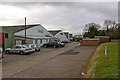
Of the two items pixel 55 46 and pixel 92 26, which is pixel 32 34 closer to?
pixel 55 46

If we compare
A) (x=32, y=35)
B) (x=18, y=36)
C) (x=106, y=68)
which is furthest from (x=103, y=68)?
(x=32, y=35)

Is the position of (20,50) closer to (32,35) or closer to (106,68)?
(106,68)

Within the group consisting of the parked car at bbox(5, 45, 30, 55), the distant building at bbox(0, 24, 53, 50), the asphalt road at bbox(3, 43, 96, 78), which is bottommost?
the asphalt road at bbox(3, 43, 96, 78)

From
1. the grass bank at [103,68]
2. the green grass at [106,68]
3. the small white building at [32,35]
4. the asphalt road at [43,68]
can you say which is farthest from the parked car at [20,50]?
the green grass at [106,68]

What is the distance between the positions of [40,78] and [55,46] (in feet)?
87.9

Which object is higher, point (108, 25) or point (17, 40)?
point (108, 25)

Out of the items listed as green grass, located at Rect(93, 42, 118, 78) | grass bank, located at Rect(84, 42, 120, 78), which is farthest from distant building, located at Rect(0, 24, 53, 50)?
green grass, located at Rect(93, 42, 118, 78)

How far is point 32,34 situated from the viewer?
126ft

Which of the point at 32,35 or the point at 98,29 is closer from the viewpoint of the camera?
the point at 32,35

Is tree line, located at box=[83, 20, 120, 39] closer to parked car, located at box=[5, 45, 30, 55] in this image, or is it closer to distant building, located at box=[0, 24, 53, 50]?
distant building, located at box=[0, 24, 53, 50]

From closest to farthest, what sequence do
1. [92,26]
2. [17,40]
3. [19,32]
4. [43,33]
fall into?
[17,40] < [19,32] < [43,33] < [92,26]

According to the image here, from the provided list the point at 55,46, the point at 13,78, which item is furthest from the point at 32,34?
the point at 13,78

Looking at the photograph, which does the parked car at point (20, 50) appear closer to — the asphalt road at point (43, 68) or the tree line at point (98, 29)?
the asphalt road at point (43, 68)

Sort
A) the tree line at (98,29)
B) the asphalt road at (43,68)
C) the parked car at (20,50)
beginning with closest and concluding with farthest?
the asphalt road at (43,68) < the parked car at (20,50) < the tree line at (98,29)
